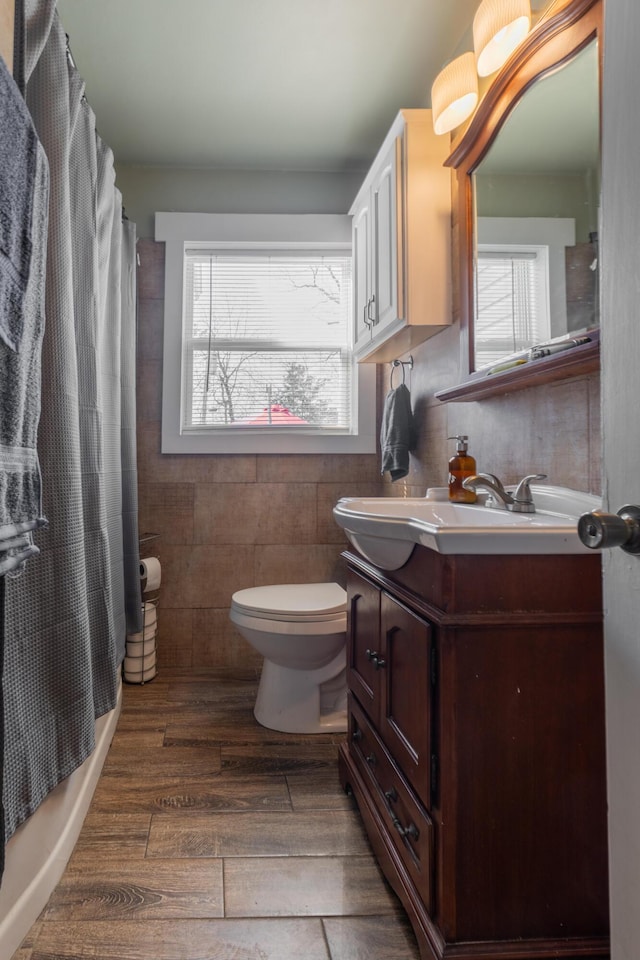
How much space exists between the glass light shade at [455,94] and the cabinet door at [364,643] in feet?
4.54

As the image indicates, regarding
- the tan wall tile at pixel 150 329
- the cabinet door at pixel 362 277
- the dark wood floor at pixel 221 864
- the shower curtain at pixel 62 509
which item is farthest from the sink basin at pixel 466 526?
the tan wall tile at pixel 150 329

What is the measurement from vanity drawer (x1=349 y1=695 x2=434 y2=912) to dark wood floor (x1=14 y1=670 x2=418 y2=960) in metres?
0.16

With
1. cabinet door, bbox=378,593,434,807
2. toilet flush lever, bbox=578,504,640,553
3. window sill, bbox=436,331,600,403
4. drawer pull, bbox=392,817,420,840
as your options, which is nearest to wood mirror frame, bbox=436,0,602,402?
window sill, bbox=436,331,600,403

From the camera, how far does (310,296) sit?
295 centimetres

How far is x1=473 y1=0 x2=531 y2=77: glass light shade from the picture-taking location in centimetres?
150

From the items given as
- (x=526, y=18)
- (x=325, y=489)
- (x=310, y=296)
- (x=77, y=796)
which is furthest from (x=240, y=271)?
(x=77, y=796)

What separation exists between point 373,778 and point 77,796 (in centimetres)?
76

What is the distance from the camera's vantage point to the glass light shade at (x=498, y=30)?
1501mm

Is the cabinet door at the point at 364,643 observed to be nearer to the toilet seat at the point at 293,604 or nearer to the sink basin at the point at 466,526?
the sink basin at the point at 466,526

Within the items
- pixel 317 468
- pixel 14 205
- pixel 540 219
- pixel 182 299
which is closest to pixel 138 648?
pixel 317 468

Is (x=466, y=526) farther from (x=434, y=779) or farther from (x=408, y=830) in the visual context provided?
(x=408, y=830)

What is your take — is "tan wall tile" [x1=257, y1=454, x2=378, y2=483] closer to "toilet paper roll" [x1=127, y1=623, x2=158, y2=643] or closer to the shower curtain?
"toilet paper roll" [x1=127, y1=623, x2=158, y2=643]

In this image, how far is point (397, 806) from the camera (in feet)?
4.14

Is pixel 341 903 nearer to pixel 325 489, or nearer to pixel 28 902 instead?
pixel 28 902
